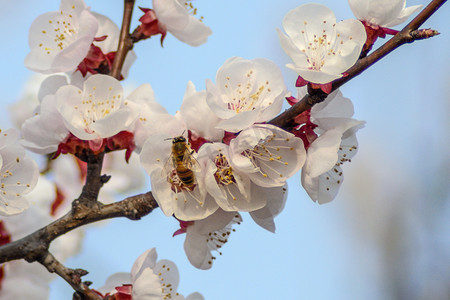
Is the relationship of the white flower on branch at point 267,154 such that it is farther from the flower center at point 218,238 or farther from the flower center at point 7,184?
the flower center at point 7,184

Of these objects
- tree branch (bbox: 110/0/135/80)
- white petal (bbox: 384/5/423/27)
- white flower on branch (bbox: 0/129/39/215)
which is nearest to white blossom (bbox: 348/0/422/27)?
white petal (bbox: 384/5/423/27)

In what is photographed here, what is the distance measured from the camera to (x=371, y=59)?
4.85 feet

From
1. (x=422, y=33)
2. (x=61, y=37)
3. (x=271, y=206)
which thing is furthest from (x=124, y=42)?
(x=422, y=33)

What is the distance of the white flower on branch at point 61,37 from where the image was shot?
184 centimetres

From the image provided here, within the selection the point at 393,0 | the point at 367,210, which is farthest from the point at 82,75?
the point at 367,210

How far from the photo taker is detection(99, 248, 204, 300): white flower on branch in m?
1.85

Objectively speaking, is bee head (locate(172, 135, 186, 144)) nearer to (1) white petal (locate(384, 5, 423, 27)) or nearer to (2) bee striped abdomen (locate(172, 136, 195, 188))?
(2) bee striped abdomen (locate(172, 136, 195, 188))

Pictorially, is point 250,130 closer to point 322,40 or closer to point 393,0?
point 322,40

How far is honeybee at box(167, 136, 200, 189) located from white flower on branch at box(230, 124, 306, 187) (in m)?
0.11

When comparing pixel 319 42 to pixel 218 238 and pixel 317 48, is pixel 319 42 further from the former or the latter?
pixel 218 238

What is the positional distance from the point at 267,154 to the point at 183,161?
0.22 metres

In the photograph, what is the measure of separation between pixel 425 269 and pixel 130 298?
1.80 metres

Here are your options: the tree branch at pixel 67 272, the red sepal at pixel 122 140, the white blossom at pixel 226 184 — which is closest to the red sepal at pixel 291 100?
the white blossom at pixel 226 184

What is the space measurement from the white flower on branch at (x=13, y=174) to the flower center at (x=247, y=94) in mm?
594
